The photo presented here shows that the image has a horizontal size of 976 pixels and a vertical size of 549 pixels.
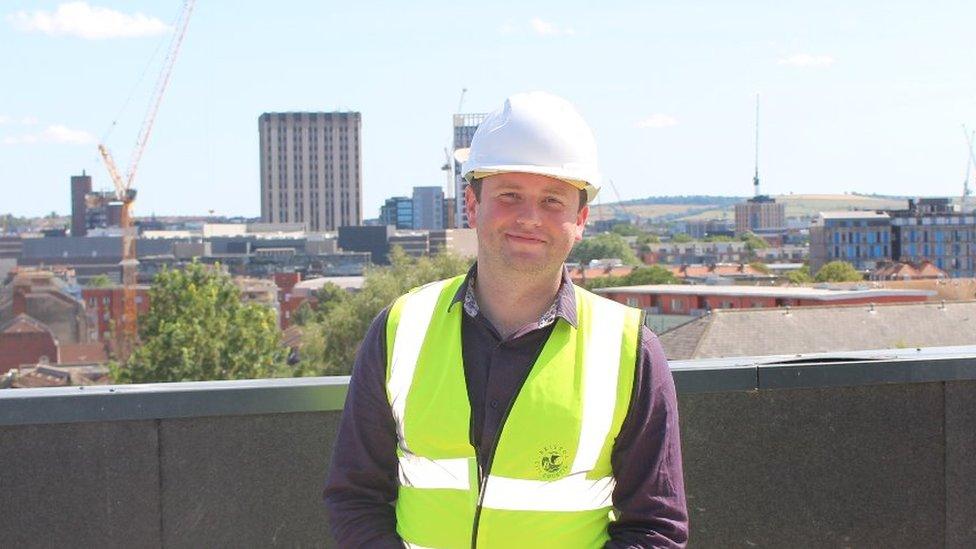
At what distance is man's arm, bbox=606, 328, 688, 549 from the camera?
2586mm

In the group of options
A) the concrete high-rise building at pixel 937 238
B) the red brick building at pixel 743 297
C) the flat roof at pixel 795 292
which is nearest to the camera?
the flat roof at pixel 795 292

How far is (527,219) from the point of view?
104 inches

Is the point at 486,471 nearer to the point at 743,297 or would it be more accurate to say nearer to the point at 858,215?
the point at 743,297

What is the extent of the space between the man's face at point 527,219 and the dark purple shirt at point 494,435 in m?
0.10

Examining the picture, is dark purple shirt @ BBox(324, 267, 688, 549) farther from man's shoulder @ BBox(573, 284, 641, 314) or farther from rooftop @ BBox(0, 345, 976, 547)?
rooftop @ BBox(0, 345, 976, 547)

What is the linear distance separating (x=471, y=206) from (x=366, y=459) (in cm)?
55

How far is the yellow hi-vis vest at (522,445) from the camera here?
2549 mm

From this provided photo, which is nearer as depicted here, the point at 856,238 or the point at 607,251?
the point at 856,238

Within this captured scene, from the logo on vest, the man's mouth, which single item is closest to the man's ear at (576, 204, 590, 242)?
the man's mouth

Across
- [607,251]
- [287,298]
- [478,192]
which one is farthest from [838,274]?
[478,192]

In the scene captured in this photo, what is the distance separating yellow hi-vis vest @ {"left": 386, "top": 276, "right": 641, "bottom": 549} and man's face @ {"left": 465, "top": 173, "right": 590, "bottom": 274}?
0.14m

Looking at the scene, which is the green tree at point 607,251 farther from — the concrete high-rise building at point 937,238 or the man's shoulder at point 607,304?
the man's shoulder at point 607,304

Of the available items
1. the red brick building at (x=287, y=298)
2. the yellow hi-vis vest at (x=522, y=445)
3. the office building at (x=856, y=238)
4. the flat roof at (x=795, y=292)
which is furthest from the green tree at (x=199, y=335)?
the office building at (x=856, y=238)

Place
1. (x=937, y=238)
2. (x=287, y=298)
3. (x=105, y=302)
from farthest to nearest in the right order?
(x=937, y=238), (x=287, y=298), (x=105, y=302)
